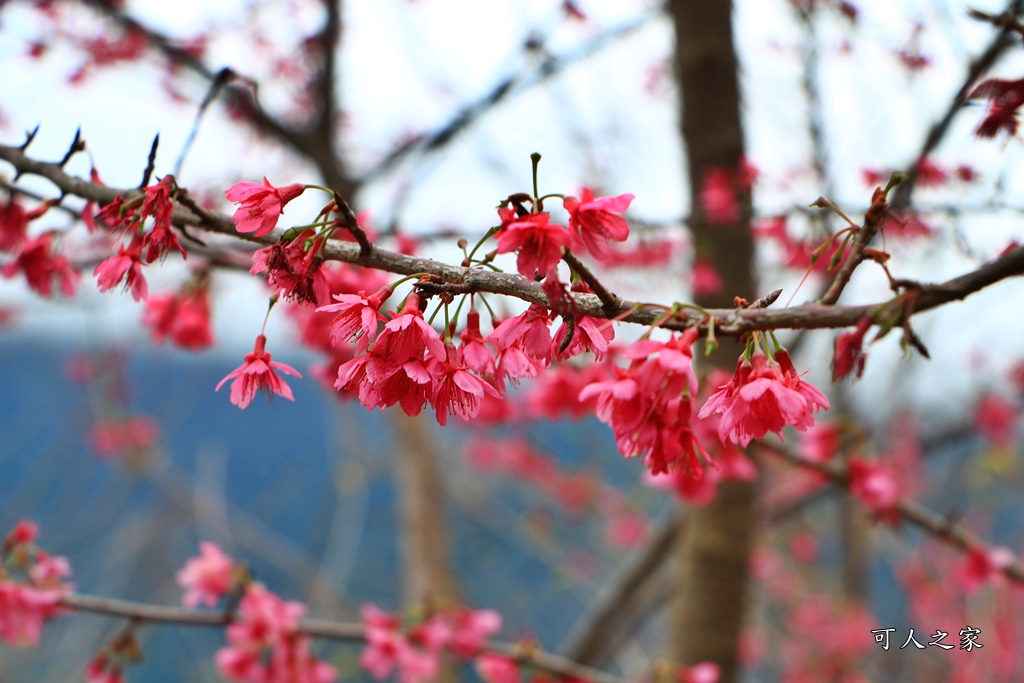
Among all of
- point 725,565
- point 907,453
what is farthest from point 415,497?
point 907,453

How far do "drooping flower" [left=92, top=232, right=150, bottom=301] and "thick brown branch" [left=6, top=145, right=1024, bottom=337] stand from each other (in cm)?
7

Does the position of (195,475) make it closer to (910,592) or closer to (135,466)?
(135,466)

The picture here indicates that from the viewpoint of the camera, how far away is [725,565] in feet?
7.47

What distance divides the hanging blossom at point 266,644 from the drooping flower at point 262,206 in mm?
1232

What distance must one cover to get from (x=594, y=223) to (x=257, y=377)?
1.48 feet

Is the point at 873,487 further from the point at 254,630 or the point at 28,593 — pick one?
the point at 28,593

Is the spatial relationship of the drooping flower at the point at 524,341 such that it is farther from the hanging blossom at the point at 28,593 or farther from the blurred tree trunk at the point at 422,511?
the blurred tree trunk at the point at 422,511

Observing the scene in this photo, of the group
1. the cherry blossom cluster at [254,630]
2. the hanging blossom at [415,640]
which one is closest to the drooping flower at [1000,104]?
the hanging blossom at [415,640]

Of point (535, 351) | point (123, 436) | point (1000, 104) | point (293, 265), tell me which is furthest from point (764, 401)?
point (123, 436)

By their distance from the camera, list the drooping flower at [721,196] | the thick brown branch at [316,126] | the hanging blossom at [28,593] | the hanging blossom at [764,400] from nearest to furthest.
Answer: the hanging blossom at [764,400], the hanging blossom at [28,593], the drooping flower at [721,196], the thick brown branch at [316,126]

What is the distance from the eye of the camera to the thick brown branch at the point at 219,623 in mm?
1434

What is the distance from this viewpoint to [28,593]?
1.41 meters

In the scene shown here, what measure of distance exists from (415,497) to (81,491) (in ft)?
13.7

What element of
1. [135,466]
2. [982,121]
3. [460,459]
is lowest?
[982,121]
